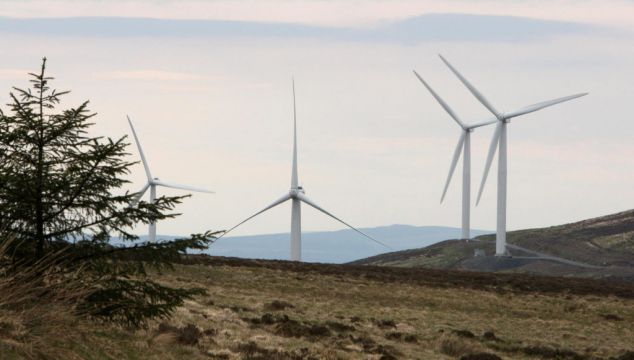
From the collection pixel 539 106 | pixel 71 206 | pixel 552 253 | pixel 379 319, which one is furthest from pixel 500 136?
pixel 71 206

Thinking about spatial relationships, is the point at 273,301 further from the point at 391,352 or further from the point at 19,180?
the point at 19,180

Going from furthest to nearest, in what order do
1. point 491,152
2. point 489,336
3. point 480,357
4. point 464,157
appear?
1. point 464,157
2. point 491,152
3. point 489,336
4. point 480,357

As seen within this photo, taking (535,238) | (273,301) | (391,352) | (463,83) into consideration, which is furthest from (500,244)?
(391,352)

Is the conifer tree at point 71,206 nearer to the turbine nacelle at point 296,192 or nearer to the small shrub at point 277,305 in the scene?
the small shrub at point 277,305

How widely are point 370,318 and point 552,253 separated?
112297mm

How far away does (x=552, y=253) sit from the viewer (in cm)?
15012

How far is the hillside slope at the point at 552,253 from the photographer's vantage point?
123875 millimetres

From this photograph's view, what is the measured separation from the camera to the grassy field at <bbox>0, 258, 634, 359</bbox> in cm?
2404

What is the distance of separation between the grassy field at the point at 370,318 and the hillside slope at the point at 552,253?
51.7 metres

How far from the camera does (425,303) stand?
5272 cm

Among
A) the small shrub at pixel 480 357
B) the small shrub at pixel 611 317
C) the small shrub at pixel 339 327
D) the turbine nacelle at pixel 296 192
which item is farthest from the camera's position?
the turbine nacelle at pixel 296 192

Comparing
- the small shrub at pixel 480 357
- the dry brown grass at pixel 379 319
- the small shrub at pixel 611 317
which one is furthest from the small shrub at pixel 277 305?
the small shrub at pixel 611 317

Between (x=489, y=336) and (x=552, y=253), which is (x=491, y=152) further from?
(x=489, y=336)

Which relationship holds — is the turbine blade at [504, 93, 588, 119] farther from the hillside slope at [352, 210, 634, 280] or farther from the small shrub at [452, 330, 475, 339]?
the small shrub at [452, 330, 475, 339]
